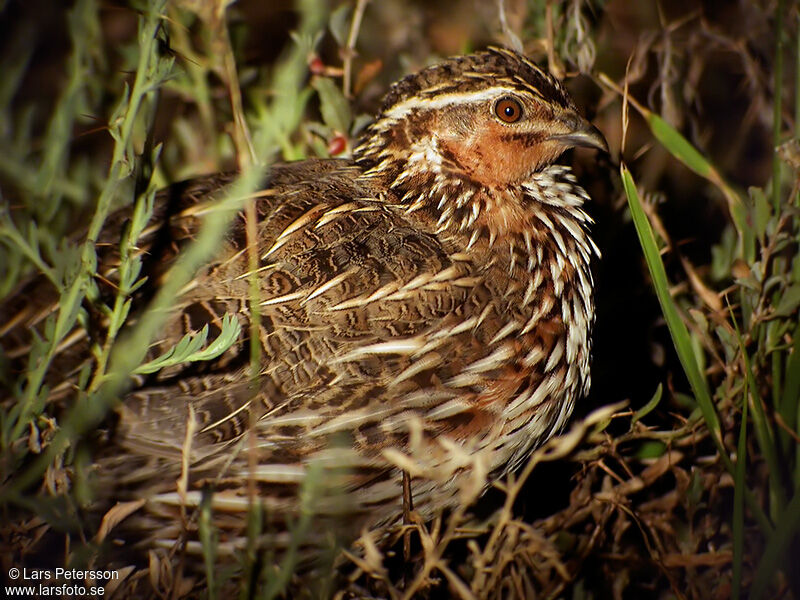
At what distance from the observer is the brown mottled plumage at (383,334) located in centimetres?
224

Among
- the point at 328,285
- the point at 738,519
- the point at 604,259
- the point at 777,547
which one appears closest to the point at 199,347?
the point at 328,285

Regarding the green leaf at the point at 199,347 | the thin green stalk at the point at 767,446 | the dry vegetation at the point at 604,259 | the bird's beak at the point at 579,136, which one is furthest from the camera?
the bird's beak at the point at 579,136

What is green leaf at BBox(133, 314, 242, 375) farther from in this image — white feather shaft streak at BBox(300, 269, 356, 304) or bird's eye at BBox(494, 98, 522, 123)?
bird's eye at BBox(494, 98, 522, 123)

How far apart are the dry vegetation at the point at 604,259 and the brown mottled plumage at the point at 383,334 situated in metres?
0.17

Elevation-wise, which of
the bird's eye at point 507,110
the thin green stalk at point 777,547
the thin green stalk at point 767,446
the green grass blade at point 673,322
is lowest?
the thin green stalk at point 777,547

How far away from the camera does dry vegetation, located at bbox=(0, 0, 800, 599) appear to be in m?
2.14

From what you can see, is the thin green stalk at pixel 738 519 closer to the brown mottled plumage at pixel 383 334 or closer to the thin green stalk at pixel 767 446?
the thin green stalk at pixel 767 446

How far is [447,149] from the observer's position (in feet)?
8.34

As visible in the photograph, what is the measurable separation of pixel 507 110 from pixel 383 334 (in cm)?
75

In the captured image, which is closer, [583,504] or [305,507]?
[305,507]

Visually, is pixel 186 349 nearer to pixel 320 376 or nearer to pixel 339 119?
pixel 320 376

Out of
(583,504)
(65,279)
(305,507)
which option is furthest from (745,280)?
(65,279)

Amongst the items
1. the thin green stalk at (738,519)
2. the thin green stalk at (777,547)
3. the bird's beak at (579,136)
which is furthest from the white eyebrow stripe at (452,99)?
the thin green stalk at (777,547)

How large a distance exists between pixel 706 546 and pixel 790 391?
0.58 meters
